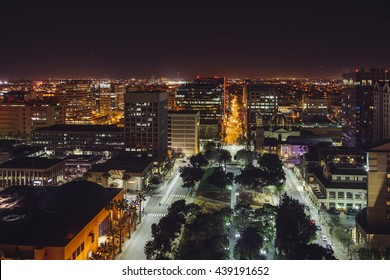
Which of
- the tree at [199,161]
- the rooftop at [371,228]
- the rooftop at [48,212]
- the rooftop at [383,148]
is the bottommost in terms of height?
the rooftop at [371,228]

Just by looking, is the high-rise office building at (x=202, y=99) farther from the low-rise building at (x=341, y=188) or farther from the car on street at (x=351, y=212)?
the car on street at (x=351, y=212)

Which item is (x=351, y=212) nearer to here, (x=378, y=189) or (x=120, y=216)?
(x=378, y=189)

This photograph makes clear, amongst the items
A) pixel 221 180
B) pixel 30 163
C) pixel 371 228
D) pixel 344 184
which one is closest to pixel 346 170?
pixel 344 184

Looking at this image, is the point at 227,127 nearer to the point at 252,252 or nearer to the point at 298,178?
the point at 298,178

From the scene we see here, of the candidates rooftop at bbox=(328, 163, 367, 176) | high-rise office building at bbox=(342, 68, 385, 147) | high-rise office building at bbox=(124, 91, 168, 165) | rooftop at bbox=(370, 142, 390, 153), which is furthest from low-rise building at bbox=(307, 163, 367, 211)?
high-rise office building at bbox=(342, 68, 385, 147)

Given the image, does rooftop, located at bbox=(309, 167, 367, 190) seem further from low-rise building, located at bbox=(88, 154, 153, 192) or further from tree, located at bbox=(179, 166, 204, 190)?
low-rise building, located at bbox=(88, 154, 153, 192)

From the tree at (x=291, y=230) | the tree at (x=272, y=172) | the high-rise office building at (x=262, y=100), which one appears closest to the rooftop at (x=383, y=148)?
the tree at (x=291, y=230)
